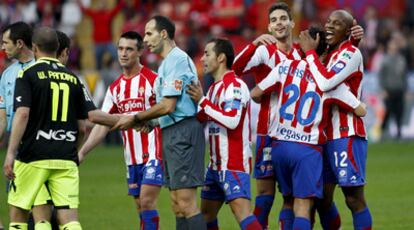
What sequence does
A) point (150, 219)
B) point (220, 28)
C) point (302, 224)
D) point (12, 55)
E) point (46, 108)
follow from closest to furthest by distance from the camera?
point (46, 108) < point (302, 224) < point (12, 55) < point (150, 219) < point (220, 28)

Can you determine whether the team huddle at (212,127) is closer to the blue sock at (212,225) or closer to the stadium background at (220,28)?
the blue sock at (212,225)

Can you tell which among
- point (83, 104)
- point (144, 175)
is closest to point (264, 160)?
point (144, 175)

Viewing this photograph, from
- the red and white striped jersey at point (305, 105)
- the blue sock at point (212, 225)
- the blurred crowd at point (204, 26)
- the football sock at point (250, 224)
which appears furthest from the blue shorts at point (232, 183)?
the blurred crowd at point (204, 26)

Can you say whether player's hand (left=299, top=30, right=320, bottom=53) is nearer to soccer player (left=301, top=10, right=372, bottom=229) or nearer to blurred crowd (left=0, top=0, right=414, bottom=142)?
soccer player (left=301, top=10, right=372, bottom=229)

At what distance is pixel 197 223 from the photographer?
11.2 meters

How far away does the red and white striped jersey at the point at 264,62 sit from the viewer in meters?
12.6

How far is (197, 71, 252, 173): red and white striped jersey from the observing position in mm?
11484

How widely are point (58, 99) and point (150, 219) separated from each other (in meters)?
2.38

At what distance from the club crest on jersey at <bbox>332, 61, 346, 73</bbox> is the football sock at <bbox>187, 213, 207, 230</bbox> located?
213cm

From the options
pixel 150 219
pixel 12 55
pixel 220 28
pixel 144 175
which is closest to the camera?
pixel 12 55

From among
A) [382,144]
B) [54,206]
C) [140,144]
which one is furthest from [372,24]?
[54,206]

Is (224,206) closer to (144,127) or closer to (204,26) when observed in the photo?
(144,127)

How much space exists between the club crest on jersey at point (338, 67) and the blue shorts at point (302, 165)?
0.86 m

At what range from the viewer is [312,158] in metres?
11.6
